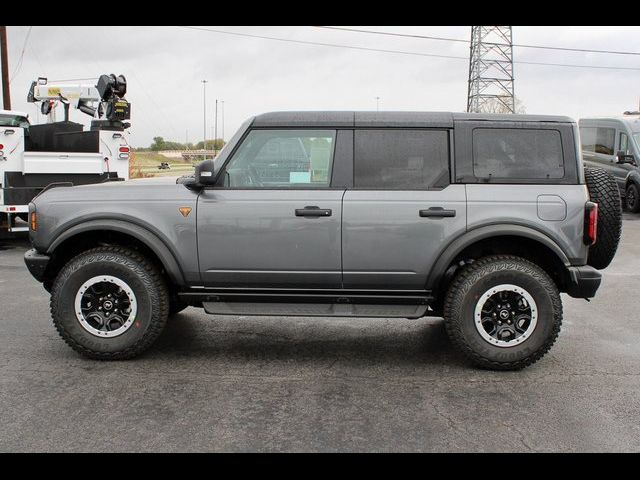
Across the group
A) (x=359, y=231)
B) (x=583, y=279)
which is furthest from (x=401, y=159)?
(x=583, y=279)

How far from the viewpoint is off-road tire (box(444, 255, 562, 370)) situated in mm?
4535

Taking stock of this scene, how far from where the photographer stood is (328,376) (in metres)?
4.54

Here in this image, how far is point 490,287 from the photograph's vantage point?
456cm

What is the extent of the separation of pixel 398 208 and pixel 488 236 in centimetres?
69

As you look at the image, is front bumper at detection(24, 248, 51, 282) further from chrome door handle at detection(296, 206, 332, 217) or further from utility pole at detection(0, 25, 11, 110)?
utility pole at detection(0, 25, 11, 110)

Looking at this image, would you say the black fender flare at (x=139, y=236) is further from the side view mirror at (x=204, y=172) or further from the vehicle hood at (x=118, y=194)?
the side view mirror at (x=204, y=172)

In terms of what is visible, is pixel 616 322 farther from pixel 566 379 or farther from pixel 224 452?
pixel 224 452

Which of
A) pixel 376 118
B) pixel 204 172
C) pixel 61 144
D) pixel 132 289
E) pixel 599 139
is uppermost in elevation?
pixel 599 139

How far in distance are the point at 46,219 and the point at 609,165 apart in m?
15.3

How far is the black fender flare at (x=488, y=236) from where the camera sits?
4500 mm

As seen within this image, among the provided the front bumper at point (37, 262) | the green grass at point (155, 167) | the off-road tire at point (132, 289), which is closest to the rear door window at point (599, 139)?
the green grass at point (155, 167)

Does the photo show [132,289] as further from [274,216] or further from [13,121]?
[13,121]

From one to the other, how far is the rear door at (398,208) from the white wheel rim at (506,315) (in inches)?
19.5
